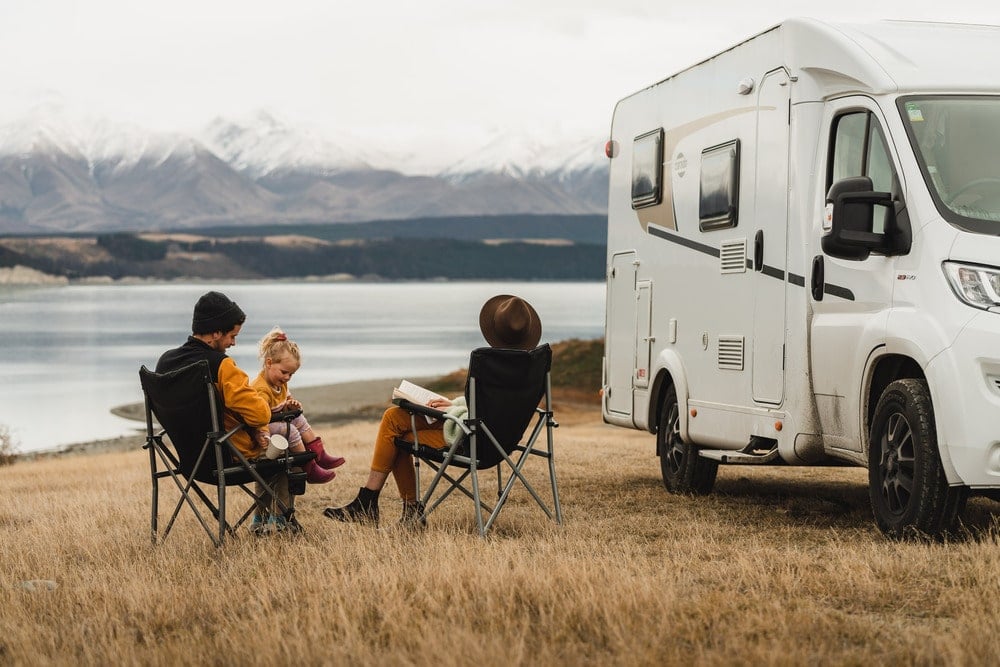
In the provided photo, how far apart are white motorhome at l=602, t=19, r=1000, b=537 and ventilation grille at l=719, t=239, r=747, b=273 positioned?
16 millimetres

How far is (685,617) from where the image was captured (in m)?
5.18

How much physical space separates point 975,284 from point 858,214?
748 millimetres

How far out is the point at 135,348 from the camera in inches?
3324

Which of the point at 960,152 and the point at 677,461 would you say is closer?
the point at 960,152

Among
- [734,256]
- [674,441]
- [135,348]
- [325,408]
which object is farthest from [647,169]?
[135,348]

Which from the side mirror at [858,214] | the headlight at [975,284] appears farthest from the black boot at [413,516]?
the headlight at [975,284]

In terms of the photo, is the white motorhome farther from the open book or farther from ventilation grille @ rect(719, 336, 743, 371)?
the open book

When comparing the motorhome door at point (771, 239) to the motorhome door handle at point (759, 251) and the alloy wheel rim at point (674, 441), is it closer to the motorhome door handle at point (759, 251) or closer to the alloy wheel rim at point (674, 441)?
the motorhome door handle at point (759, 251)

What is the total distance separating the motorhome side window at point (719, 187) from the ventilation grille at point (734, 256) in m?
0.13

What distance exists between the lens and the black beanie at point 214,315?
7.41 metres

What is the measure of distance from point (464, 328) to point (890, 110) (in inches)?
4096

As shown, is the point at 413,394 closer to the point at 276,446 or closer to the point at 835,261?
the point at 276,446

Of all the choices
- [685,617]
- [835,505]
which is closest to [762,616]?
[685,617]

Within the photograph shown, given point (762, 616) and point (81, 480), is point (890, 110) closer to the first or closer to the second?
point (762, 616)
